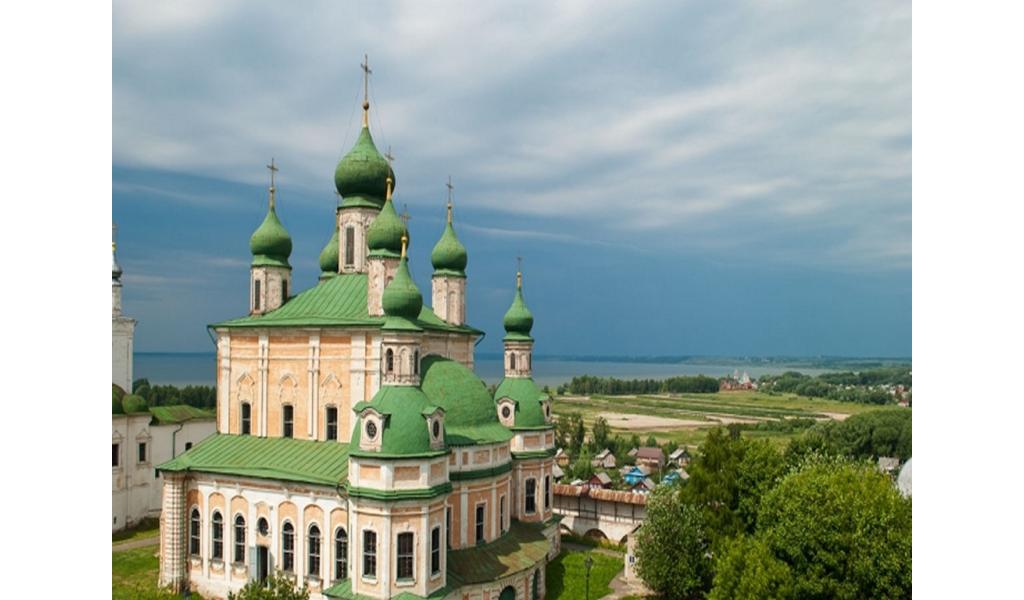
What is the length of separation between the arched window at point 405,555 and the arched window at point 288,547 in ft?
14.6

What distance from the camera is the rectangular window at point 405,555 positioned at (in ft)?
50.0

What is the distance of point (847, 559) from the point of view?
565 inches

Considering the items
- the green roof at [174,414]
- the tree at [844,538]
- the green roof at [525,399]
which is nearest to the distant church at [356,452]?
the green roof at [525,399]

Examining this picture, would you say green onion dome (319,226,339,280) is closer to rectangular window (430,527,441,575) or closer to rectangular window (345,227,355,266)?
rectangular window (345,227,355,266)

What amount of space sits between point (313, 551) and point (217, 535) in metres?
3.65

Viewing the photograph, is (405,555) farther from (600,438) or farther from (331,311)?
(600,438)

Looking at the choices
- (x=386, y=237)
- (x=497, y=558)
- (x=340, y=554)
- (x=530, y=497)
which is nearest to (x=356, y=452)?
(x=340, y=554)

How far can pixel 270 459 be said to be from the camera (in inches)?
744

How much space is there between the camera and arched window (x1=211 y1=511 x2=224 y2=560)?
1912cm

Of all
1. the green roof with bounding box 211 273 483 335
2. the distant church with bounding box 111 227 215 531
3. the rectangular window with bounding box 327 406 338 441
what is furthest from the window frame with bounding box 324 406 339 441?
the distant church with bounding box 111 227 215 531

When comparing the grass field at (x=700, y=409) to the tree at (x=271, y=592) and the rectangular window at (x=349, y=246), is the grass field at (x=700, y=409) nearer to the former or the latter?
the rectangular window at (x=349, y=246)

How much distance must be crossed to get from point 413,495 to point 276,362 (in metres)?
7.50

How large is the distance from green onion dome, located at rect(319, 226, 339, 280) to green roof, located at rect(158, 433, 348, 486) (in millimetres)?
6829

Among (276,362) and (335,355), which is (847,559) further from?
(276,362)
